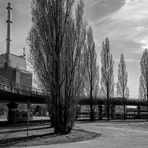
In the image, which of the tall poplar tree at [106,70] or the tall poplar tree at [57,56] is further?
the tall poplar tree at [106,70]

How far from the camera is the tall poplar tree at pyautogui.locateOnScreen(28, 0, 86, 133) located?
21.5 meters

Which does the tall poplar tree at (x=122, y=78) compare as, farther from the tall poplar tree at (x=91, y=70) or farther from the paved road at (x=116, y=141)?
the paved road at (x=116, y=141)

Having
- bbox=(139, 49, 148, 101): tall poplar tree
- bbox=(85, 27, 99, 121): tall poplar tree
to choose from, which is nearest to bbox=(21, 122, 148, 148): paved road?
bbox=(85, 27, 99, 121): tall poplar tree

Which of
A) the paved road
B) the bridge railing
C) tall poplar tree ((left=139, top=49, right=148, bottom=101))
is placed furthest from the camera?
tall poplar tree ((left=139, top=49, right=148, bottom=101))

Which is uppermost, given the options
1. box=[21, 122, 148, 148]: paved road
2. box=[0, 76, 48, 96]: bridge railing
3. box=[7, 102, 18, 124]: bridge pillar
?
box=[0, 76, 48, 96]: bridge railing

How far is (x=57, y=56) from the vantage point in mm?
21547

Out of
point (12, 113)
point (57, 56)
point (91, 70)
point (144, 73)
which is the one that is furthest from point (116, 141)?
point (144, 73)

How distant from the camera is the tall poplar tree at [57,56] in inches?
846

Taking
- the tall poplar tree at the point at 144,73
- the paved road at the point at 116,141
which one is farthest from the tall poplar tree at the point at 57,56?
the tall poplar tree at the point at 144,73

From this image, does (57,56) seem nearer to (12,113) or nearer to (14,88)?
(14,88)

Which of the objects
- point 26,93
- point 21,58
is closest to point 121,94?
point 26,93

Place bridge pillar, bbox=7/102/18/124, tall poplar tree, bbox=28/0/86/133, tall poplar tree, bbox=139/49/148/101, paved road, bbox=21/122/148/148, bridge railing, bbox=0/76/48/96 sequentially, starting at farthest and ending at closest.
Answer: tall poplar tree, bbox=139/49/148/101
bridge pillar, bbox=7/102/18/124
bridge railing, bbox=0/76/48/96
tall poplar tree, bbox=28/0/86/133
paved road, bbox=21/122/148/148

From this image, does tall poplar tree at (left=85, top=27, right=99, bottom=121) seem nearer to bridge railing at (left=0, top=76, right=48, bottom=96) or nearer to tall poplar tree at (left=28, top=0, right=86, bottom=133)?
bridge railing at (left=0, top=76, right=48, bottom=96)

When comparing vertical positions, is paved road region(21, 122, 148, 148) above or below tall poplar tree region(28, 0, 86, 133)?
below
